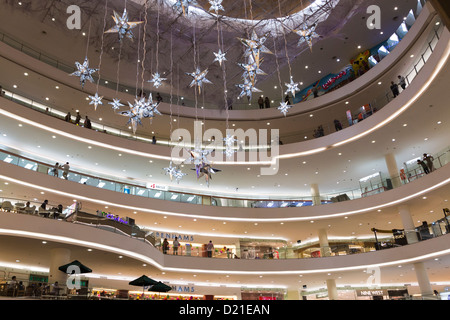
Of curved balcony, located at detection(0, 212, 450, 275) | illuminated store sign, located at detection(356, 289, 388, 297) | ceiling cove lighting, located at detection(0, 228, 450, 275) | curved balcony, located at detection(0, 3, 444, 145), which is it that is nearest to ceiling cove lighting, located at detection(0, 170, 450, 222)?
curved balcony, located at detection(0, 212, 450, 275)

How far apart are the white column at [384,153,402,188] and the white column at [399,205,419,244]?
1.20m

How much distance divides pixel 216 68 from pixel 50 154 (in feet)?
35.5

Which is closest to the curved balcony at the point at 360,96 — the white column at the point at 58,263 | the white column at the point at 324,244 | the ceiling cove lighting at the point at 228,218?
the ceiling cove lighting at the point at 228,218

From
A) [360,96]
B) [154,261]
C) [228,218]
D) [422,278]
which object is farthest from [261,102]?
[422,278]

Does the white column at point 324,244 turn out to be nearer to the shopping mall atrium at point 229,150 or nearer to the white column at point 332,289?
the shopping mall atrium at point 229,150

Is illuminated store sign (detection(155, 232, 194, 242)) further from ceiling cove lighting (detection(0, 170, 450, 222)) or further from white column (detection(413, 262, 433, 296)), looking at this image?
white column (detection(413, 262, 433, 296))

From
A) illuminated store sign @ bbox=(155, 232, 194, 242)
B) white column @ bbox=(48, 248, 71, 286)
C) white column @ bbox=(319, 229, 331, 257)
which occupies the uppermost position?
illuminated store sign @ bbox=(155, 232, 194, 242)

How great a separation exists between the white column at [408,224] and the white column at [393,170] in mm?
1197

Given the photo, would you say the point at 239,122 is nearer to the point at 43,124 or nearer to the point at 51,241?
the point at 43,124

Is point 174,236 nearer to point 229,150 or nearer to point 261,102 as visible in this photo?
point 261,102

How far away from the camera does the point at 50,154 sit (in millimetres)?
20781

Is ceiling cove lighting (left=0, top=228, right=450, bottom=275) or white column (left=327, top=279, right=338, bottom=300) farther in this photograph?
white column (left=327, top=279, right=338, bottom=300)

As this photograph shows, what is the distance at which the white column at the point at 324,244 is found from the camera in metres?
20.0

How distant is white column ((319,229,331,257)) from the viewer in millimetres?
19953
